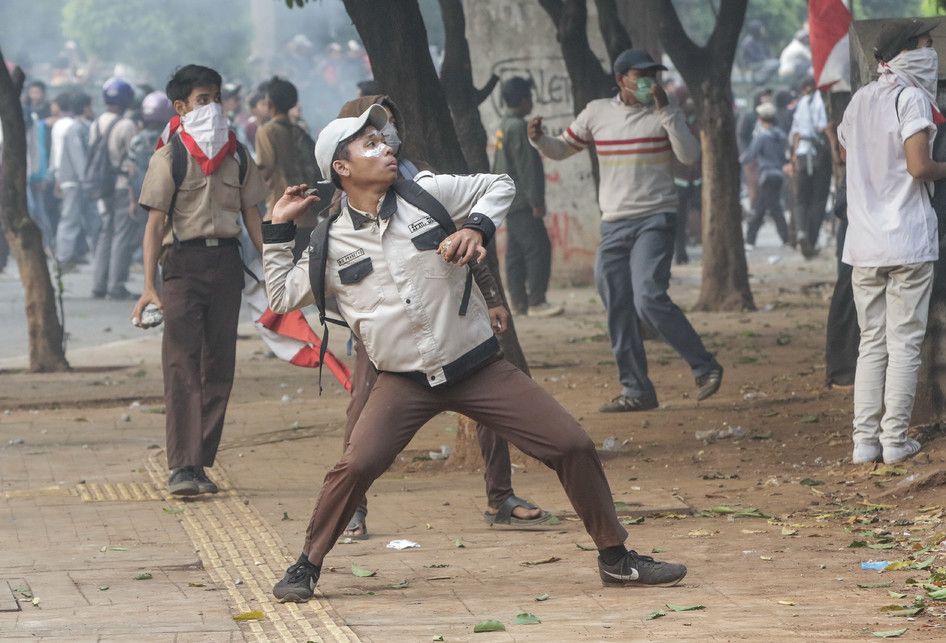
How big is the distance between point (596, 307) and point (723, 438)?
25.5ft

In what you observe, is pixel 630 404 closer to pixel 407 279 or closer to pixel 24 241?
pixel 407 279

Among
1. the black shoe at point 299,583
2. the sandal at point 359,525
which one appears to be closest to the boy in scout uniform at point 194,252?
the sandal at point 359,525

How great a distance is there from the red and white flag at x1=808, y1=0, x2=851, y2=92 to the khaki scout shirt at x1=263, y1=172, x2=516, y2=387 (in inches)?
308

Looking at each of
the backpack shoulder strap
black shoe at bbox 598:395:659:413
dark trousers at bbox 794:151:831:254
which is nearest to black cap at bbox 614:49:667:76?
black shoe at bbox 598:395:659:413

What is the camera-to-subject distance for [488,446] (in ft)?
23.8

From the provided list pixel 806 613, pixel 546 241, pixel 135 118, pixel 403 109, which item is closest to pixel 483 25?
pixel 546 241

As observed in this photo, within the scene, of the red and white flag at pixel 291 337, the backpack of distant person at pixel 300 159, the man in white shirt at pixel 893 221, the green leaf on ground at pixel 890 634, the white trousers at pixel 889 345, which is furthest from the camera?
the backpack of distant person at pixel 300 159

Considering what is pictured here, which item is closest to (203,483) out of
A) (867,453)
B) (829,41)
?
(867,453)

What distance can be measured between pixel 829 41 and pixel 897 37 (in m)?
5.75

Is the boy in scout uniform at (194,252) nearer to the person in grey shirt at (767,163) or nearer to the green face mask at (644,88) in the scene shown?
the green face mask at (644,88)

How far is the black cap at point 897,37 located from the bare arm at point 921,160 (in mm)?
388

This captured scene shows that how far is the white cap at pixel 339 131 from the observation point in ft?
19.5

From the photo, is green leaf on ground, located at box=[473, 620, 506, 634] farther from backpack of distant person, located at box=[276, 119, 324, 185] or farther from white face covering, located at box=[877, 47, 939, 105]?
backpack of distant person, located at box=[276, 119, 324, 185]

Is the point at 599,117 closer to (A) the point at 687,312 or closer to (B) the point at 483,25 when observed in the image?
(A) the point at 687,312
